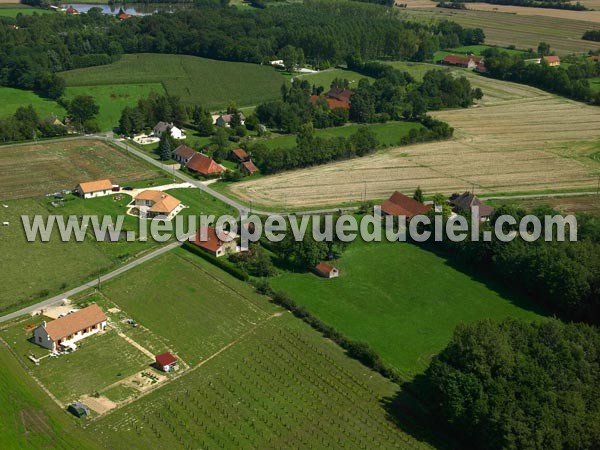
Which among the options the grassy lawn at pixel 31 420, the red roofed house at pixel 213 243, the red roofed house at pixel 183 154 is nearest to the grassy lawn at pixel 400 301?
the red roofed house at pixel 213 243

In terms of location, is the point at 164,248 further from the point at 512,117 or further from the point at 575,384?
the point at 512,117

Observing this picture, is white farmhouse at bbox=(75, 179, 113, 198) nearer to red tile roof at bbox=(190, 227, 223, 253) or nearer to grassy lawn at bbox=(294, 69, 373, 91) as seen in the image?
red tile roof at bbox=(190, 227, 223, 253)

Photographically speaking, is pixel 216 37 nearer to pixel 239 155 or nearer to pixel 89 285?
pixel 239 155

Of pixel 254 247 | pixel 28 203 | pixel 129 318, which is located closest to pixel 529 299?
pixel 254 247

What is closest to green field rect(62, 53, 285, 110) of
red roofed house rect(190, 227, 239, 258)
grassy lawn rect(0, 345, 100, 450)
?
red roofed house rect(190, 227, 239, 258)

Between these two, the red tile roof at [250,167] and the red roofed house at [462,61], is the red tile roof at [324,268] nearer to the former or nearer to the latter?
the red tile roof at [250,167]

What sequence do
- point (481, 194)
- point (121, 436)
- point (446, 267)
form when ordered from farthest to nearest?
1. point (481, 194)
2. point (446, 267)
3. point (121, 436)

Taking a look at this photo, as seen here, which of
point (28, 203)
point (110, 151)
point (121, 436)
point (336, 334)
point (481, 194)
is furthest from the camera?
point (110, 151)
